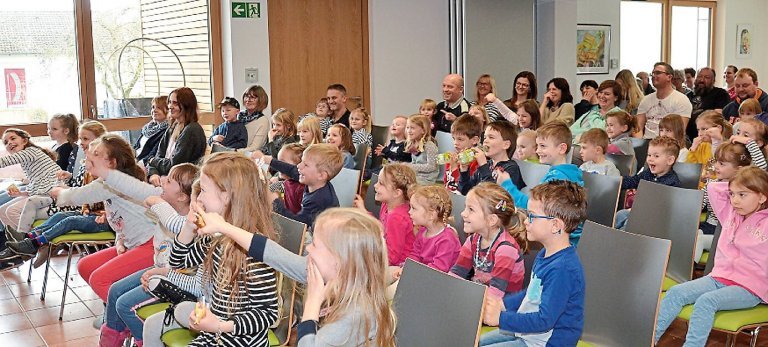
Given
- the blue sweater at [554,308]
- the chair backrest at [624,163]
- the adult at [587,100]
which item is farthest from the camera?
the adult at [587,100]

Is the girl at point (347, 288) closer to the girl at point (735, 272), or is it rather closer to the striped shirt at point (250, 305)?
the striped shirt at point (250, 305)

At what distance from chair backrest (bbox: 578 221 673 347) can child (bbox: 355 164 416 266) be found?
0.93 m

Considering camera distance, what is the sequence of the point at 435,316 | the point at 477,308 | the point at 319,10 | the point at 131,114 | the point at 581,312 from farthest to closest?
the point at 319,10, the point at 131,114, the point at 581,312, the point at 435,316, the point at 477,308

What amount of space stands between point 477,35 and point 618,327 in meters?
6.92

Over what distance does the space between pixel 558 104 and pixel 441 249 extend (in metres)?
4.56

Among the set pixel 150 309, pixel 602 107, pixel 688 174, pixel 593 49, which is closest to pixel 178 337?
pixel 150 309

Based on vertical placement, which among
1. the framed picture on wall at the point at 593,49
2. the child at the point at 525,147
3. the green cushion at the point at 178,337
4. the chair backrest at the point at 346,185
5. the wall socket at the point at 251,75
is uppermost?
the framed picture on wall at the point at 593,49

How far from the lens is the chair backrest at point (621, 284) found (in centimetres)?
282

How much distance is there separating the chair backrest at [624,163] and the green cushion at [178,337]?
312 centimetres

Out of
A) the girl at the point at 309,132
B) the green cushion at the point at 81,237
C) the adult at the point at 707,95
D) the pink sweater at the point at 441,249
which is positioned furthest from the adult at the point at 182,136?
the adult at the point at 707,95

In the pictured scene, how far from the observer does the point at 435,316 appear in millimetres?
2447

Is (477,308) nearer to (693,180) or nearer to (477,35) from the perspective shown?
(693,180)

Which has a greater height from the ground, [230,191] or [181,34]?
[181,34]

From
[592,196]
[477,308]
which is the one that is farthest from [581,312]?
[592,196]
